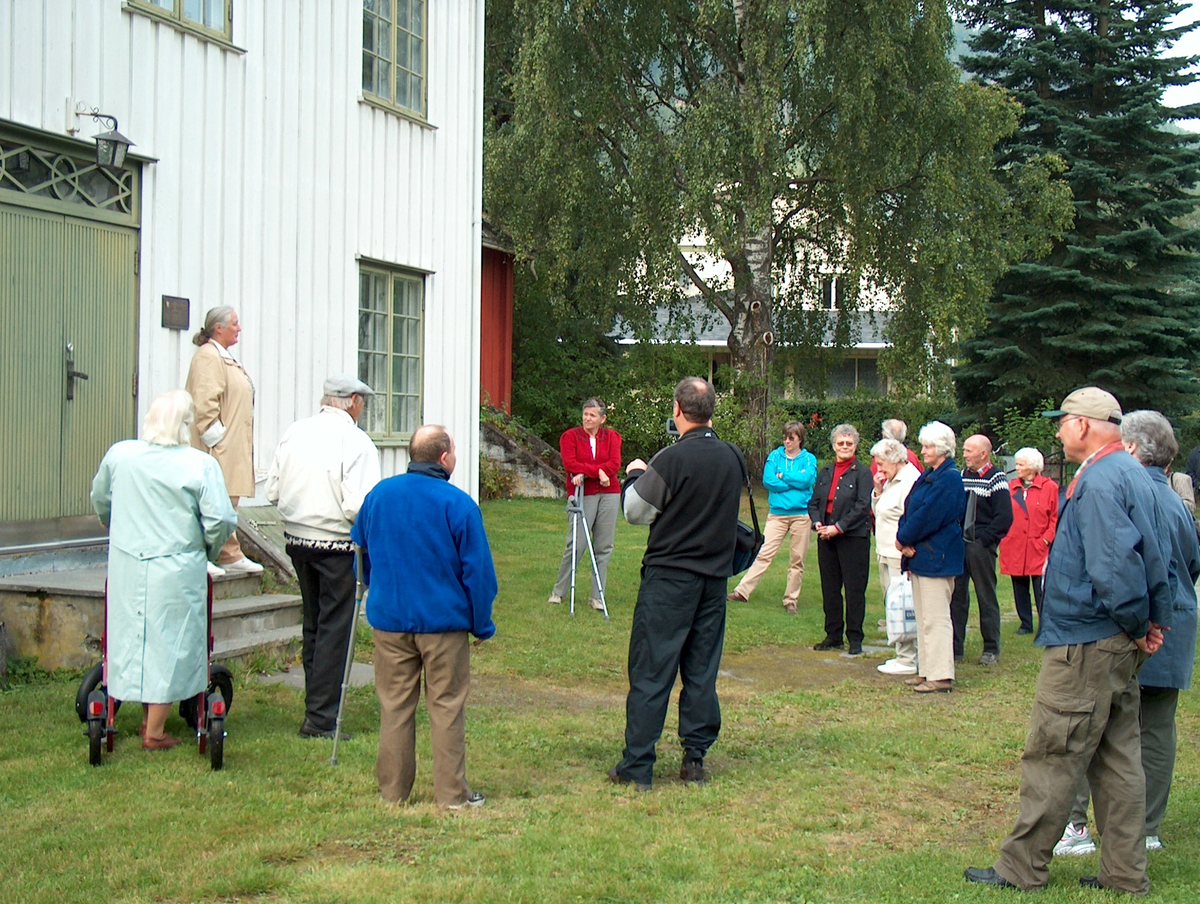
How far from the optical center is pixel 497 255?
25.8m

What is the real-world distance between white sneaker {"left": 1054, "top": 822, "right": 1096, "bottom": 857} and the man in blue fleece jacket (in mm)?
2644

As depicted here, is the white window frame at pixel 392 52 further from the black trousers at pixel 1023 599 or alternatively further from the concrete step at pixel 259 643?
the black trousers at pixel 1023 599

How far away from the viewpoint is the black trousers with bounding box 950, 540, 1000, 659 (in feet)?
34.1

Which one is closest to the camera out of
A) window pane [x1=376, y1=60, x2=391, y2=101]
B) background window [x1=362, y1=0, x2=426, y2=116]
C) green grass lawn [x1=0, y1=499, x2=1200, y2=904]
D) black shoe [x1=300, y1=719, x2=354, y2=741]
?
green grass lawn [x1=0, y1=499, x2=1200, y2=904]

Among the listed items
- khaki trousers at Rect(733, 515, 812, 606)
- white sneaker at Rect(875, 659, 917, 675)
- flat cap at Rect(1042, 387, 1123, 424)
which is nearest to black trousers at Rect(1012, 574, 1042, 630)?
khaki trousers at Rect(733, 515, 812, 606)

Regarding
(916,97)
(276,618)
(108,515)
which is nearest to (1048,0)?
(916,97)

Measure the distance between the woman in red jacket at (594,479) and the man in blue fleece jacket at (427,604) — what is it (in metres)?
5.52

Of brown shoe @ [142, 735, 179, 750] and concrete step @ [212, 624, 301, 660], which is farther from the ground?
concrete step @ [212, 624, 301, 660]

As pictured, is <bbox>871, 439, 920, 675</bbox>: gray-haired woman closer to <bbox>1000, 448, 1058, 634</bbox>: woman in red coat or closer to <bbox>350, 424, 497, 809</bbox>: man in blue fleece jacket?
<bbox>1000, 448, 1058, 634</bbox>: woman in red coat

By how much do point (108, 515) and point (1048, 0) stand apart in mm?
28094

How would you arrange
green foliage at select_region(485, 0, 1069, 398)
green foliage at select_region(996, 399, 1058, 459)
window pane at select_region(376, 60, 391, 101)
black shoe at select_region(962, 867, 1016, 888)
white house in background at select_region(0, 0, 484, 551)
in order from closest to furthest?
black shoe at select_region(962, 867, 1016, 888) < white house in background at select_region(0, 0, 484, 551) < window pane at select_region(376, 60, 391, 101) < green foliage at select_region(485, 0, 1069, 398) < green foliage at select_region(996, 399, 1058, 459)

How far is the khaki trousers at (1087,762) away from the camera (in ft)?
15.9

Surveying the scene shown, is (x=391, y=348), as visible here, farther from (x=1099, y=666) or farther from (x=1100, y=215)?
(x=1100, y=215)

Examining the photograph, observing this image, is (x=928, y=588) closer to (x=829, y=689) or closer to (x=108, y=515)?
(x=829, y=689)
